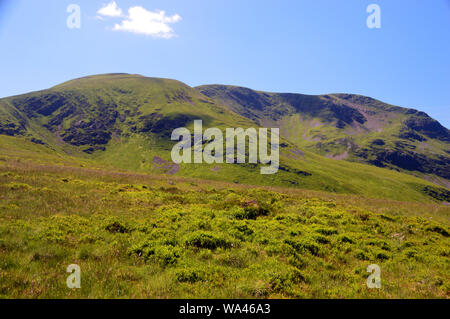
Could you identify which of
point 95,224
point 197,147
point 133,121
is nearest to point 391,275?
point 95,224

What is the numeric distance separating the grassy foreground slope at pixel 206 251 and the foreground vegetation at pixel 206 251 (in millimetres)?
43

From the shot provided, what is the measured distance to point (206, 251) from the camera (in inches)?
377

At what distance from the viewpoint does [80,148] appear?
156 meters

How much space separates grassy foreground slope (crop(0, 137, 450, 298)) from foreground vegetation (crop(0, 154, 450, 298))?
43 mm

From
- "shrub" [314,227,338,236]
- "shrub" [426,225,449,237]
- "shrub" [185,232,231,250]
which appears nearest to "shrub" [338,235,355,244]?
"shrub" [314,227,338,236]

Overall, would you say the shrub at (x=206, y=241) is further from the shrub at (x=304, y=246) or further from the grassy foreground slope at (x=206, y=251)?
the shrub at (x=304, y=246)

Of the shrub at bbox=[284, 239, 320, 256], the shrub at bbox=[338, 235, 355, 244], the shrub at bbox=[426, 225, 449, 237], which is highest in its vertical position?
the shrub at bbox=[284, 239, 320, 256]

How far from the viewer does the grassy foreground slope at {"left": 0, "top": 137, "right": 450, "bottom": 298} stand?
702 centimetres
